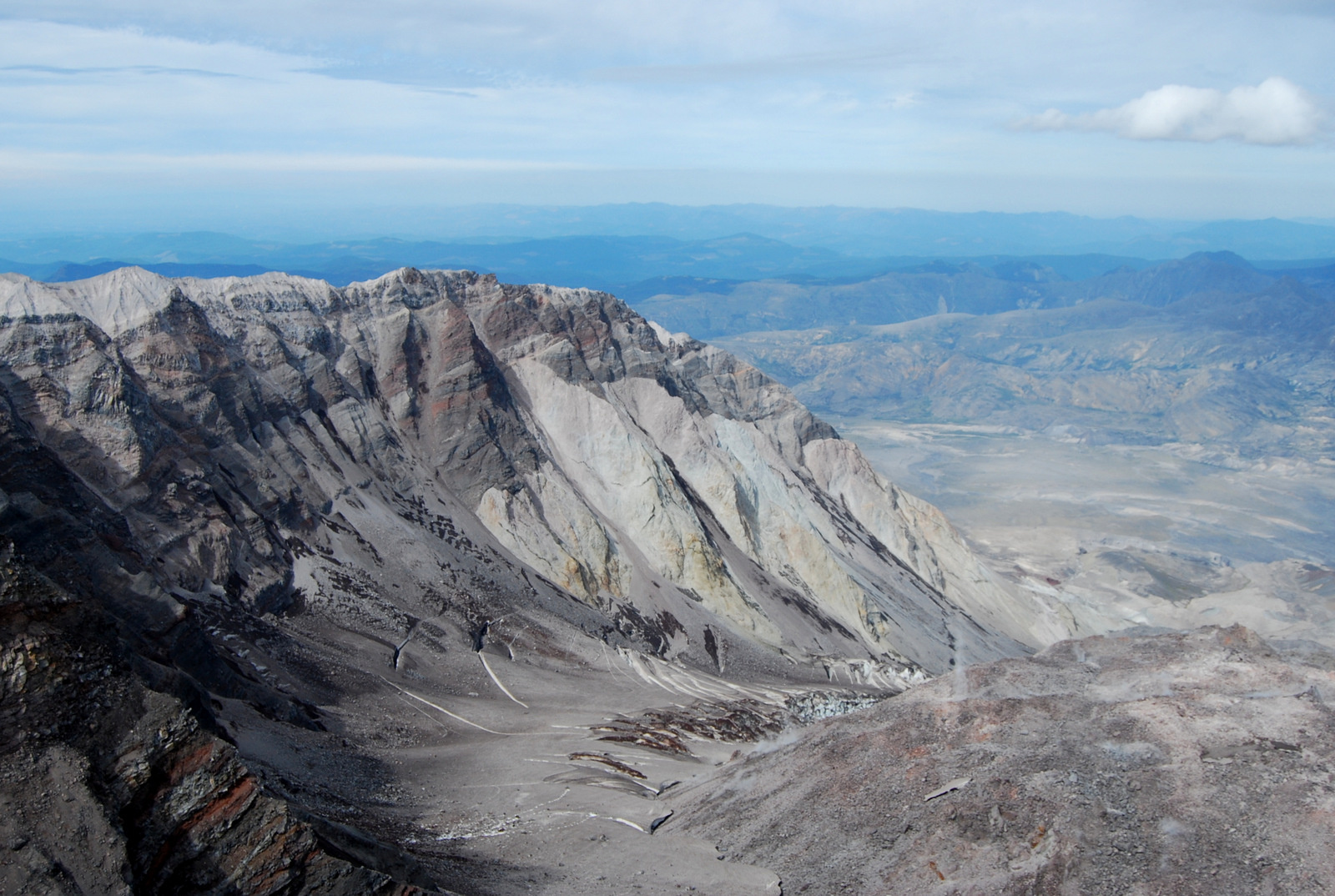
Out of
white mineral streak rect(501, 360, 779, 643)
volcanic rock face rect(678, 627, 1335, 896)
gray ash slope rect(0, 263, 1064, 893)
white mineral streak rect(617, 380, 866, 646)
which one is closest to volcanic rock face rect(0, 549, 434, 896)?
gray ash slope rect(0, 263, 1064, 893)

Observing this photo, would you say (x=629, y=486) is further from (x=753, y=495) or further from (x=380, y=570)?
(x=380, y=570)

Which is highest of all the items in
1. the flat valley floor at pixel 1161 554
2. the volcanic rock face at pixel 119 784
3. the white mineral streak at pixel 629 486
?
the volcanic rock face at pixel 119 784

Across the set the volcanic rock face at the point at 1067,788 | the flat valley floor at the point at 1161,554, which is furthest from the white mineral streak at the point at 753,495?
the flat valley floor at the point at 1161,554

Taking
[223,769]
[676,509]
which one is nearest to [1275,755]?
[223,769]

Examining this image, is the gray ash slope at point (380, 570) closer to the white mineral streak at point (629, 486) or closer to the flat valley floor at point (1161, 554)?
the white mineral streak at point (629, 486)

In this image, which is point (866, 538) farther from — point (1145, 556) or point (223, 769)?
point (1145, 556)

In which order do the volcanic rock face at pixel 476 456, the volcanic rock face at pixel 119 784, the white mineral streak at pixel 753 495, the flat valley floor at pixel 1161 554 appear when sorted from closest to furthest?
1. the volcanic rock face at pixel 119 784
2. the volcanic rock face at pixel 476 456
3. the white mineral streak at pixel 753 495
4. the flat valley floor at pixel 1161 554
